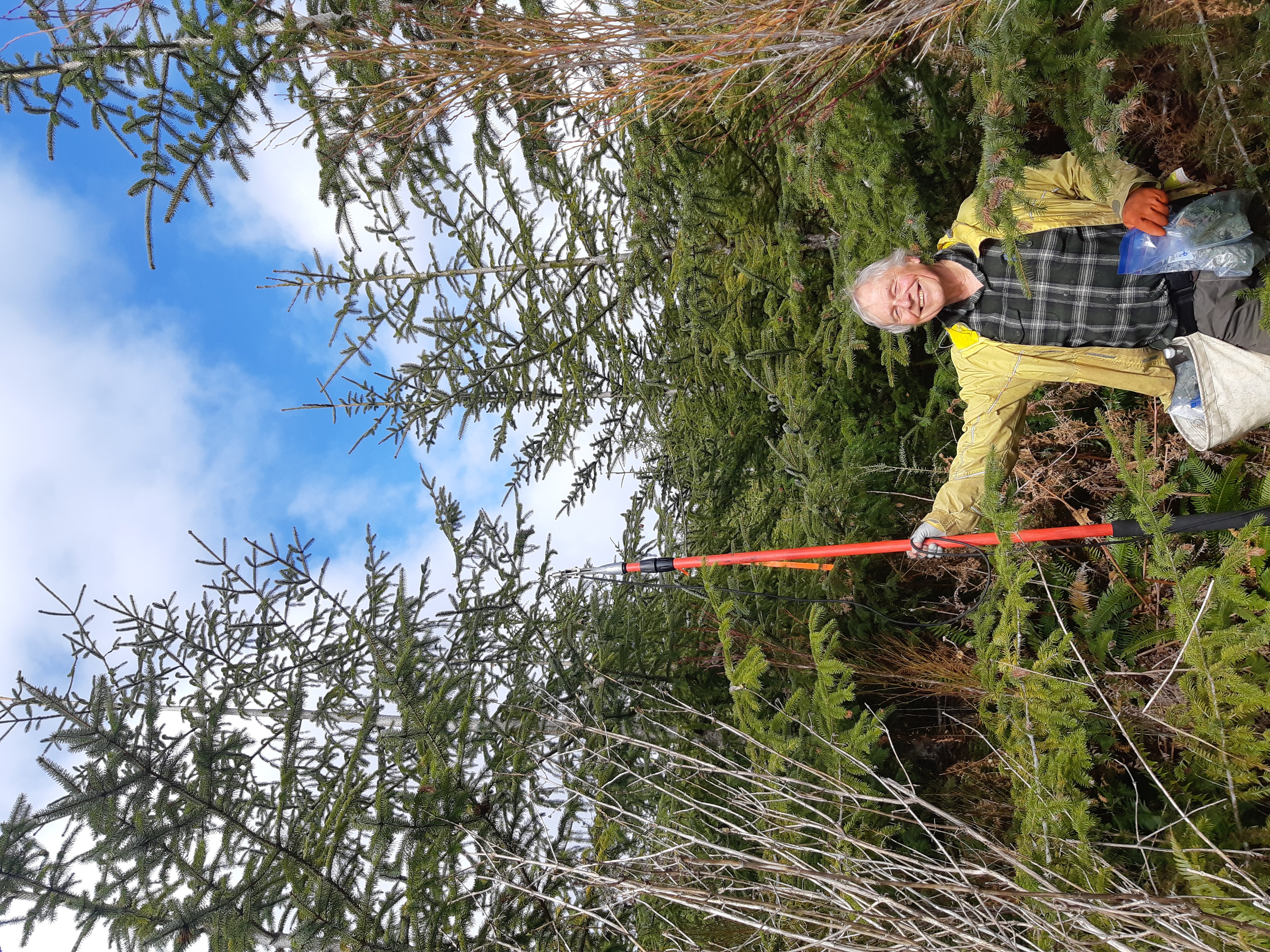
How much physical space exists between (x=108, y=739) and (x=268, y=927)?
0.94 m

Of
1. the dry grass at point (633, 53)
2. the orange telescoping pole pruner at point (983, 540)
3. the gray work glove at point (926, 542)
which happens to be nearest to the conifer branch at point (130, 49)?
the dry grass at point (633, 53)

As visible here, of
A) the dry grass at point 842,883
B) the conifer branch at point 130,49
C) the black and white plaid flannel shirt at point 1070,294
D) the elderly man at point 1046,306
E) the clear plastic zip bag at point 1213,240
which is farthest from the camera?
the conifer branch at point 130,49

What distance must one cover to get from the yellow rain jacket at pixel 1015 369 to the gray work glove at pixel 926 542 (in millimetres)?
24

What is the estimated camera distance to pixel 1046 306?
278cm

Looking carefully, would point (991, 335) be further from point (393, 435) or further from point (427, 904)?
point (393, 435)

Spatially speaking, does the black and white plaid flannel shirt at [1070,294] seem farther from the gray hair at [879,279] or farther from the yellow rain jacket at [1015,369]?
the gray hair at [879,279]

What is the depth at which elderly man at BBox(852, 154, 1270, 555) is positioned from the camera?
256cm

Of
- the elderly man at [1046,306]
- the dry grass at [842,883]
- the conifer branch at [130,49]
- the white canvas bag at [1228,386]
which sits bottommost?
the dry grass at [842,883]

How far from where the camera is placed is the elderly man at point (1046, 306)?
2561 millimetres

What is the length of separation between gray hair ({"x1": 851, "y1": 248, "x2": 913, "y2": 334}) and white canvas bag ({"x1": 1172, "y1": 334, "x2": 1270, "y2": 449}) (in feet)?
3.38

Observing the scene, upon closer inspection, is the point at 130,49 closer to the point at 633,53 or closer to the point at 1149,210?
the point at 633,53

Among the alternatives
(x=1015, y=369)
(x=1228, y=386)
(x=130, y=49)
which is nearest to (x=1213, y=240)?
(x=1228, y=386)

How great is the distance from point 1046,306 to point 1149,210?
44 cm

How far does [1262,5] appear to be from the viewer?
80.4 inches
